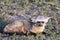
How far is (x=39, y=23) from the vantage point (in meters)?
6.29

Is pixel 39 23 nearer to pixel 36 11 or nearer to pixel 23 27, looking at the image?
pixel 23 27

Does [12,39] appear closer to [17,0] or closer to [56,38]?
[56,38]

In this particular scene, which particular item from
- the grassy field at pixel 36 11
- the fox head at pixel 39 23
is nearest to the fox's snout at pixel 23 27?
the fox head at pixel 39 23

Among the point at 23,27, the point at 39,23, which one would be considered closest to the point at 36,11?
the point at 23,27

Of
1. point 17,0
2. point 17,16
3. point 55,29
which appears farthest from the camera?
point 17,0

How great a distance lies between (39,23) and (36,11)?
7.16ft

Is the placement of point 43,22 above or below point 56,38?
above

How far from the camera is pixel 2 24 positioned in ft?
23.5

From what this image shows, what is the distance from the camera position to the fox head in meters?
6.31

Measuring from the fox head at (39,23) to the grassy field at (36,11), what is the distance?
0.48 ft

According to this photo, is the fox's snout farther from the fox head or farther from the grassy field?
the grassy field

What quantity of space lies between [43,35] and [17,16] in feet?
5.09

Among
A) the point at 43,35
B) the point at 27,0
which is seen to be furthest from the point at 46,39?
the point at 27,0

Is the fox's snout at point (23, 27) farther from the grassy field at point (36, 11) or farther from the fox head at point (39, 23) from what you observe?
the grassy field at point (36, 11)
